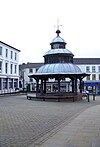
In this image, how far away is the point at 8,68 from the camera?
5434 centimetres

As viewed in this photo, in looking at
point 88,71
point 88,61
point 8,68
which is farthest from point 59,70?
point 88,61

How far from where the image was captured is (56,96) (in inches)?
1329

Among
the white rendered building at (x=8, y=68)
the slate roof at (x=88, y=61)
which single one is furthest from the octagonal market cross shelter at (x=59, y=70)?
the slate roof at (x=88, y=61)

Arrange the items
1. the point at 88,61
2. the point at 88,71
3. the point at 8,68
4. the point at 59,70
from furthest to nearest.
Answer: the point at 88,61 < the point at 88,71 < the point at 8,68 < the point at 59,70

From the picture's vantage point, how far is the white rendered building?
51.4m

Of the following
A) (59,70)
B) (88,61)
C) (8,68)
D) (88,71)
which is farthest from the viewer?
(88,61)

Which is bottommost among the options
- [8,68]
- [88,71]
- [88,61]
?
[8,68]

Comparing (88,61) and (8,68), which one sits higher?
(88,61)

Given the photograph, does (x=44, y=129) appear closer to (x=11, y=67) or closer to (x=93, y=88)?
(x=11, y=67)

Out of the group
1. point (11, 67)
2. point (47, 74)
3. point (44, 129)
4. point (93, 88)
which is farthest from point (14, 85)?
point (44, 129)

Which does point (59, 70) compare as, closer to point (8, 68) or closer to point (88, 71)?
point (8, 68)

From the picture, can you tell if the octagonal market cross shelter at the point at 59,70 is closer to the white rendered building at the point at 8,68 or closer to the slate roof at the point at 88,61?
the white rendered building at the point at 8,68

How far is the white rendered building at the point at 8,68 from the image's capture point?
5138cm

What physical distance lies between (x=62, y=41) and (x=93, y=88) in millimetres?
31129
